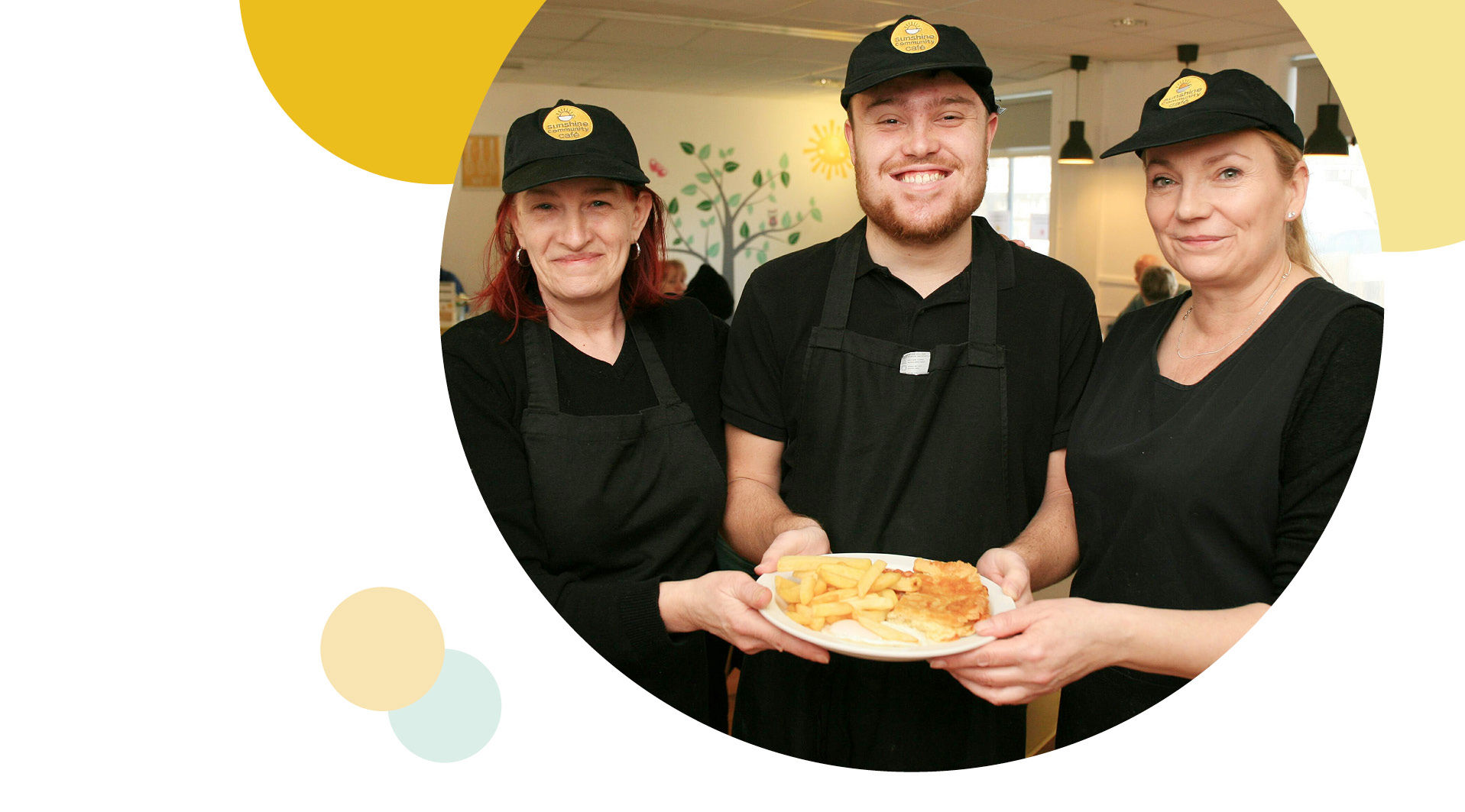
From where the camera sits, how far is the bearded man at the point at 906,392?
5.85ft

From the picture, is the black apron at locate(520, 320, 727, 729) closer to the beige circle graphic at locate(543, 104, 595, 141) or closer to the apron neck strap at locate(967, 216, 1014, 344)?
the beige circle graphic at locate(543, 104, 595, 141)

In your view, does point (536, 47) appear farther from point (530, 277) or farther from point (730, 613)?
point (730, 613)

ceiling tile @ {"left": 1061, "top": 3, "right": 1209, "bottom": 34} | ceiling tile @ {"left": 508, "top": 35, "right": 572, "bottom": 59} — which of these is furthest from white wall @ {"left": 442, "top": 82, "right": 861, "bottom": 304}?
ceiling tile @ {"left": 1061, "top": 3, "right": 1209, "bottom": 34}

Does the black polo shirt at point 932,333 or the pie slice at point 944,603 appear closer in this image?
the pie slice at point 944,603

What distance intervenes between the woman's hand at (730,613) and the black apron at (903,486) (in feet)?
1.11

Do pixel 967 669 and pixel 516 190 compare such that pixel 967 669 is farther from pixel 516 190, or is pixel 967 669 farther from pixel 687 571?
pixel 516 190

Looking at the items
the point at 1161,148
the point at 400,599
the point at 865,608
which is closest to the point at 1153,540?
the point at 865,608

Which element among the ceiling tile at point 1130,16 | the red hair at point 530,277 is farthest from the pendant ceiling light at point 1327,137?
the red hair at point 530,277

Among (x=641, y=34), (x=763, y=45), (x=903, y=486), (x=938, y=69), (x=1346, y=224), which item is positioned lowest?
(x=903, y=486)

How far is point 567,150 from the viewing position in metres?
1.64

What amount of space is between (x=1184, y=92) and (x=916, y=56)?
1.46 ft

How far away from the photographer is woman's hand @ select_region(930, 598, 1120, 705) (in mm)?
1456

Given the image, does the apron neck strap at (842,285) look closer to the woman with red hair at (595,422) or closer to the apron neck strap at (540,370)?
the woman with red hair at (595,422)

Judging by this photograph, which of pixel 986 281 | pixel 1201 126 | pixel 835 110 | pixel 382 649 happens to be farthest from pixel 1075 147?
pixel 382 649
